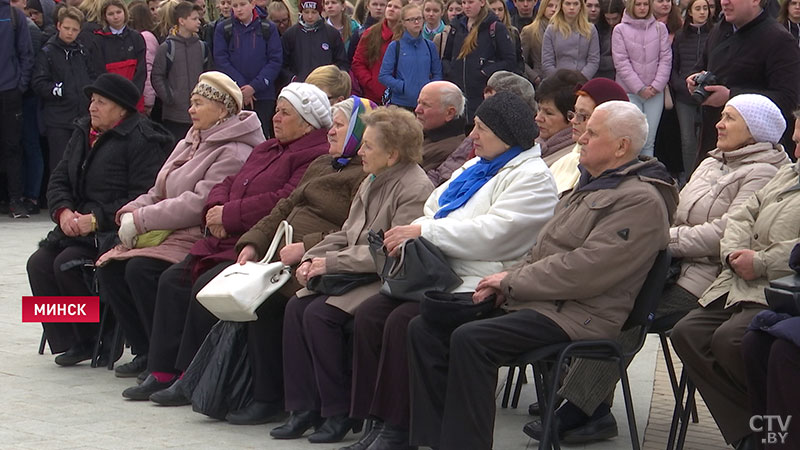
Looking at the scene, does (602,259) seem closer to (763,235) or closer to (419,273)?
(763,235)

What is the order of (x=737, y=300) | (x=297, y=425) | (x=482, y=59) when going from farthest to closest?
(x=482, y=59) < (x=297, y=425) < (x=737, y=300)

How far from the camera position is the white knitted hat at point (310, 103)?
7117 millimetres

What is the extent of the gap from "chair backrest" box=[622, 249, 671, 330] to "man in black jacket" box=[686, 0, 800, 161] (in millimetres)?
2550

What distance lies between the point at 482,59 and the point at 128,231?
17.4 feet

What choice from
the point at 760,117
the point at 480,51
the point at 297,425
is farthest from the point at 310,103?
the point at 480,51

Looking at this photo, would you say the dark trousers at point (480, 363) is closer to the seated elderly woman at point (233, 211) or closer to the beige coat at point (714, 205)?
the beige coat at point (714, 205)

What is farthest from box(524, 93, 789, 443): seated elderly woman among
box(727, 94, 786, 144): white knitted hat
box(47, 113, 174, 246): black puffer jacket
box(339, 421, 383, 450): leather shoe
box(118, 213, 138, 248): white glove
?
box(47, 113, 174, 246): black puffer jacket

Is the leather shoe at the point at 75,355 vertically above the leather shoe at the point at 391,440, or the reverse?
the leather shoe at the point at 391,440

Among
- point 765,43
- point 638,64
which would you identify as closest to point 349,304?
point 765,43

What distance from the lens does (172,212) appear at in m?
7.36

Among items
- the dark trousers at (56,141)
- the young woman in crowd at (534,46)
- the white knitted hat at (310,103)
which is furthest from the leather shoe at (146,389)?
the dark trousers at (56,141)

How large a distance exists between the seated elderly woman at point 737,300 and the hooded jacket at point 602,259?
32 cm

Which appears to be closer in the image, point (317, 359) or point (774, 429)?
point (774, 429)

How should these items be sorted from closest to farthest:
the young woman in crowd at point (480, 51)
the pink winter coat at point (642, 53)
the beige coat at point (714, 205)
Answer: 1. the beige coat at point (714, 205)
2. the young woman in crowd at point (480, 51)
3. the pink winter coat at point (642, 53)
